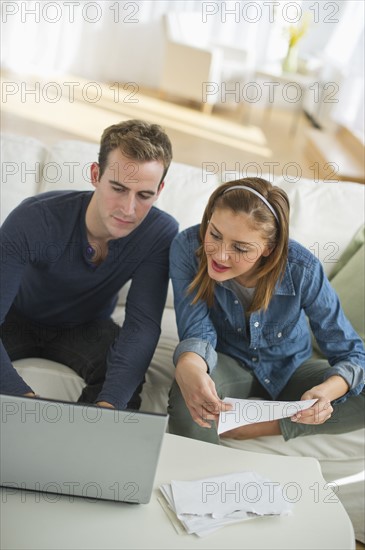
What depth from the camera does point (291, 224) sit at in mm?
2334

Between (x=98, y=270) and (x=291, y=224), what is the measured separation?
27.1 inches

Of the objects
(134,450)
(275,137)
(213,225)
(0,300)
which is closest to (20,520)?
(134,450)

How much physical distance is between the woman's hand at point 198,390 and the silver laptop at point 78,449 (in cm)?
34

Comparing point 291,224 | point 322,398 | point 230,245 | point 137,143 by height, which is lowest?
point 322,398

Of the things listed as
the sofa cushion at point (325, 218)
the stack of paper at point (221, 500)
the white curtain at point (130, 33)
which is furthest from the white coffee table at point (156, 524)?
the white curtain at point (130, 33)

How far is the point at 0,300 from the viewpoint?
6.05 ft

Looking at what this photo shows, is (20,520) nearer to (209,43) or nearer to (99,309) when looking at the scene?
(99,309)

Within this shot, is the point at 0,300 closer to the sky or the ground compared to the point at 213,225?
closer to the ground

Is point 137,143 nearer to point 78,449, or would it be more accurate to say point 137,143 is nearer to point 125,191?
point 125,191

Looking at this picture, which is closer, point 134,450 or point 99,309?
point 134,450

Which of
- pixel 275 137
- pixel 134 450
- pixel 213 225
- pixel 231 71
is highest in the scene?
pixel 213 225

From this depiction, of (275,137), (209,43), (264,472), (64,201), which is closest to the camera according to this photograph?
(264,472)

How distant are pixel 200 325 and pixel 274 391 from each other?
301 millimetres

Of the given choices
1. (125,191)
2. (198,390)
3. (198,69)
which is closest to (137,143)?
(125,191)
